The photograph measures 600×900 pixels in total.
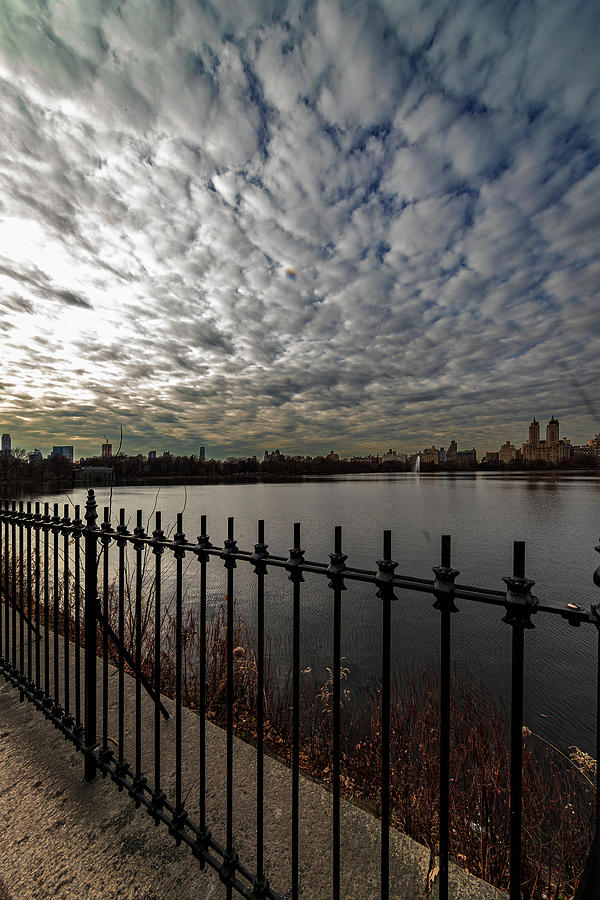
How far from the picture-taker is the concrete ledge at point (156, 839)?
6.84 ft

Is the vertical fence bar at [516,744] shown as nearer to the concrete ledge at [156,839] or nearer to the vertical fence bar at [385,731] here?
the vertical fence bar at [385,731]

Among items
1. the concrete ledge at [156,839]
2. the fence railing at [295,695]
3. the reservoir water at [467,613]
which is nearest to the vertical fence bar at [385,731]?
the fence railing at [295,695]

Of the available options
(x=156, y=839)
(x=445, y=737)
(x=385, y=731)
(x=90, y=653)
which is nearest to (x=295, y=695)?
(x=385, y=731)

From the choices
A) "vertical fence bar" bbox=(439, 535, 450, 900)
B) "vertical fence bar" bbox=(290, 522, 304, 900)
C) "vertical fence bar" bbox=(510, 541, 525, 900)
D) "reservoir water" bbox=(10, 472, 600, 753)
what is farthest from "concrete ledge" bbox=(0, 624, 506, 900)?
"reservoir water" bbox=(10, 472, 600, 753)

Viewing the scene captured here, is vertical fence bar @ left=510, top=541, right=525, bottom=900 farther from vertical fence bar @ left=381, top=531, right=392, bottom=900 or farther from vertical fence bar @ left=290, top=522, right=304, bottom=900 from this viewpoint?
vertical fence bar @ left=290, top=522, right=304, bottom=900

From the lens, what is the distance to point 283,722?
699 centimetres

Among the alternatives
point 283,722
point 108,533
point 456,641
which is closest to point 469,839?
point 283,722

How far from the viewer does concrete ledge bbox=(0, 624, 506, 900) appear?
209 cm

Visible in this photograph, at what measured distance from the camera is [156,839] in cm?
235

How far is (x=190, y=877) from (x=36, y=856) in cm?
88

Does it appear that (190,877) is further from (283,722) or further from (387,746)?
(283,722)

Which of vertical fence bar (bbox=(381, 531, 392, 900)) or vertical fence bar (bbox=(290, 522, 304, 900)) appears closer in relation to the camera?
vertical fence bar (bbox=(381, 531, 392, 900))

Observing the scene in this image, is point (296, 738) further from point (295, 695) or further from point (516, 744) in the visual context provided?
point (516, 744)

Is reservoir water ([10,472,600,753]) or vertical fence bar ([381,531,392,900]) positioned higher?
vertical fence bar ([381,531,392,900])
